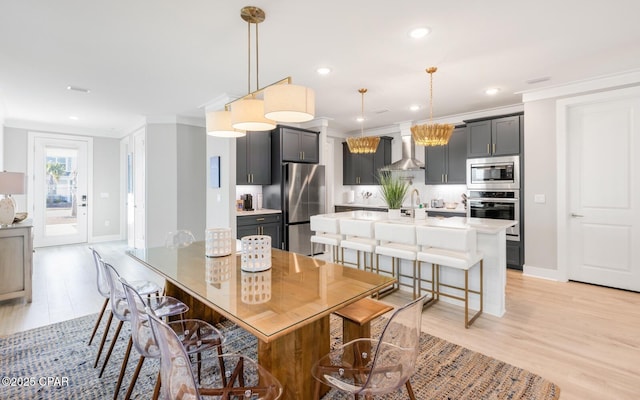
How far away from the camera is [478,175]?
5.12 m

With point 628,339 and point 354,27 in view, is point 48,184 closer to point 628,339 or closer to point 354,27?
point 354,27

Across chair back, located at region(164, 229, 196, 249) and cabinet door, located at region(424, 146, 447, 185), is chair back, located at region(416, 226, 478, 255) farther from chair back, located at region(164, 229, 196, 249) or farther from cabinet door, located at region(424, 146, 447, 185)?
cabinet door, located at region(424, 146, 447, 185)

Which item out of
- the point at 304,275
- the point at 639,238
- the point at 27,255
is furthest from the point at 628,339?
the point at 27,255

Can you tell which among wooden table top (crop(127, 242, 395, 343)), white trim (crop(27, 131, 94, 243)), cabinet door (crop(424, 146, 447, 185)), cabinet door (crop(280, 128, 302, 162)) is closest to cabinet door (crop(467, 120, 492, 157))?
cabinet door (crop(424, 146, 447, 185))

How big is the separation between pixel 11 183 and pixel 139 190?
2.71 m

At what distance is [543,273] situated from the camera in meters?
→ 4.35

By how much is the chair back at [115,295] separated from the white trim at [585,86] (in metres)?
5.18

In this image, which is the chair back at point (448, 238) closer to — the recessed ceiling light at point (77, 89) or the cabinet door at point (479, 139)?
the cabinet door at point (479, 139)

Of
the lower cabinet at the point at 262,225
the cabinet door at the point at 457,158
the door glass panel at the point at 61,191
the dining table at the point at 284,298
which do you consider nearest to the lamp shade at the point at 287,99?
the dining table at the point at 284,298

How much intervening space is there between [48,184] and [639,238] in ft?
32.7

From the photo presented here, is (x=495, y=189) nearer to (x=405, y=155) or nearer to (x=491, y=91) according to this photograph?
(x=491, y=91)

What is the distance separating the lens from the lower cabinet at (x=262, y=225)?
492cm

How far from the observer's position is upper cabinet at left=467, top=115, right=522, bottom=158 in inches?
187

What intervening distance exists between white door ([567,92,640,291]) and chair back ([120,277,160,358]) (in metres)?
4.94
